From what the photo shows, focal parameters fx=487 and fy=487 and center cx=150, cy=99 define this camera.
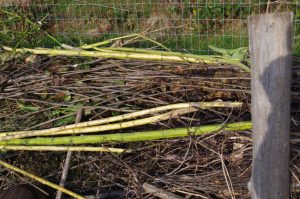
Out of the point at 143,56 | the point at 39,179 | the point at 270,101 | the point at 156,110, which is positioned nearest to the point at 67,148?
the point at 39,179

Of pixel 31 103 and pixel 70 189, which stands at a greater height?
pixel 31 103

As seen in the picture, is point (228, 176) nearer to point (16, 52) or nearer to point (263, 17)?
point (263, 17)

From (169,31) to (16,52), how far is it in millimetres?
2432

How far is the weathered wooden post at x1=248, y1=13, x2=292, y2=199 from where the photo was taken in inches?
82.7

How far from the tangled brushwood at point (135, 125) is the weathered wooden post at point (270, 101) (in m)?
0.33

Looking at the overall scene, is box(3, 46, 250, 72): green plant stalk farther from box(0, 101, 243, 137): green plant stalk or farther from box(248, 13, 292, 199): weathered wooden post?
box(248, 13, 292, 199): weathered wooden post

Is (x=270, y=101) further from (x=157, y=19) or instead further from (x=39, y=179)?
(x=157, y=19)

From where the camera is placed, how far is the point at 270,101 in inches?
87.0

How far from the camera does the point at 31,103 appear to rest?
350cm

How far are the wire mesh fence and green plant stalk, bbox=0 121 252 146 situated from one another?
2.77 m

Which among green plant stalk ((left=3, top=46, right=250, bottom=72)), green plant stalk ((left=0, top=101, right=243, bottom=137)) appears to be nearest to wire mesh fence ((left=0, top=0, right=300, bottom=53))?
green plant stalk ((left=3, top=46, right=250, bottom=72))

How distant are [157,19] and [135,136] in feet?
11.1

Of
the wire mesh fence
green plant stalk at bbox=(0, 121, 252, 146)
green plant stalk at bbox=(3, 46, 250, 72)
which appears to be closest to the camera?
green plant stalk at bbox=(0, 121, 252, 146)

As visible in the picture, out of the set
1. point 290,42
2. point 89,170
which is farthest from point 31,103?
point 290,42
